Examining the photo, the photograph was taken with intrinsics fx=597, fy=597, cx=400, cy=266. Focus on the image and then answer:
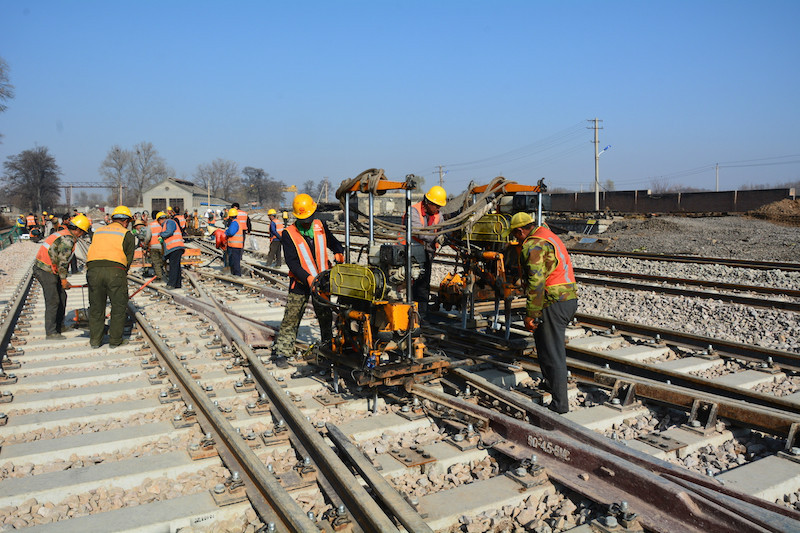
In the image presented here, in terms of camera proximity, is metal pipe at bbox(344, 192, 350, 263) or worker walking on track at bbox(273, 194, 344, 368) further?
worker walking on track at bbox(273, 194, 344, 368)

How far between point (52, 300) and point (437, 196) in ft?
16.8

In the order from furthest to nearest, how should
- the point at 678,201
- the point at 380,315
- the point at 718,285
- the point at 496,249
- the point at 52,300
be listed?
the point at 678,201
the point at 718,285
the point at 52,300
the point at 496,249
the point at 380,315

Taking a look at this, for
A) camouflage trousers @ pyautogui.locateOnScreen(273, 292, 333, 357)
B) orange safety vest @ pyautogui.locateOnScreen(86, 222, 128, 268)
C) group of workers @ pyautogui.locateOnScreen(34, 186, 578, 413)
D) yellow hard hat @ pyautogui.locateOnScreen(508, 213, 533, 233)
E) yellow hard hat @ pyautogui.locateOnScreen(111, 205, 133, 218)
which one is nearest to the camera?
group of workers @ pyautogui.locateOnScreen(34, 186, 578, 413)

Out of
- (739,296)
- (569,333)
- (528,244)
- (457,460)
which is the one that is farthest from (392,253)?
(739,296)

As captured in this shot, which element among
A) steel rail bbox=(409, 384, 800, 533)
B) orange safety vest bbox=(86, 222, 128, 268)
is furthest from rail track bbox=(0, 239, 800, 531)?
orange safety vest bbox=(86, 222, 128, 268)

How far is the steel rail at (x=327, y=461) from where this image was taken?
2982 mm

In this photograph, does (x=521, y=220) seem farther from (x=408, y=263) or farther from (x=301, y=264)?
(x=301, y=264)

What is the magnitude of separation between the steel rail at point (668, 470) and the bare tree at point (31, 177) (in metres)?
89.1

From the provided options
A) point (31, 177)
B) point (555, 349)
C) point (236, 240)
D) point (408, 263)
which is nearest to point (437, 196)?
point (408, 263)

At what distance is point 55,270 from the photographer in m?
7.88

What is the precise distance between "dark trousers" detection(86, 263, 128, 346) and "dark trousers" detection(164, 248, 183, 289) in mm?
4596

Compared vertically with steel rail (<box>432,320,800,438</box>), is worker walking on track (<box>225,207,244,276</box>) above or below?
above

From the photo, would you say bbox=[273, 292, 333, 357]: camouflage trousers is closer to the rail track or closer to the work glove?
the rail track

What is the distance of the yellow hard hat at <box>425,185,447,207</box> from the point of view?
761cm
